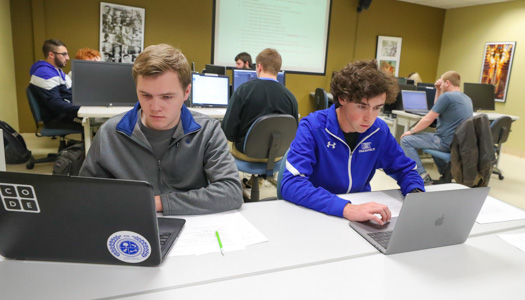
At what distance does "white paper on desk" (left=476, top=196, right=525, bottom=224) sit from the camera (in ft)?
4.20

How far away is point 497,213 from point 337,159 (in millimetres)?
639

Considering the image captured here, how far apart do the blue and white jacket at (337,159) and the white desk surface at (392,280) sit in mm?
469

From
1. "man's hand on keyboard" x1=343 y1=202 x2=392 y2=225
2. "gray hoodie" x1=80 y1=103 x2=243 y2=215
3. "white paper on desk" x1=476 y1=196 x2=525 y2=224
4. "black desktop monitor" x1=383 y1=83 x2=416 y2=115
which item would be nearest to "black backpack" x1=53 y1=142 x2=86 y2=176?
"gray hoodie" x1=80 y1=103 x2=243 y2=215

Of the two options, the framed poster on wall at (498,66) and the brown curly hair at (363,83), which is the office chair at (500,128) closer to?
the brown curly hair at (363,83)

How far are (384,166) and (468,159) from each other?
5.92ft

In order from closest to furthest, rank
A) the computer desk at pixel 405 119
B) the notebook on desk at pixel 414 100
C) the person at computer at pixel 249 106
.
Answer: the person at computer at pixel 249 106
the computer desk at pixel 405 119
the notebook on desk at pixel 414 100

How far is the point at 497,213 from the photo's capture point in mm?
1340

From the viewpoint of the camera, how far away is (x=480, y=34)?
6.58m

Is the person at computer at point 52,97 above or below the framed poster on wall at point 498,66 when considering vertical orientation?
below

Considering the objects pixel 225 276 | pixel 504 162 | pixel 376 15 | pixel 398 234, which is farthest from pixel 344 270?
pixel 376 15

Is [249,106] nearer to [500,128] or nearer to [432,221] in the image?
[432,221]

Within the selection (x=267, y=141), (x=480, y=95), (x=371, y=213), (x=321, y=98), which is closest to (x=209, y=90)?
(x=267, y=141)

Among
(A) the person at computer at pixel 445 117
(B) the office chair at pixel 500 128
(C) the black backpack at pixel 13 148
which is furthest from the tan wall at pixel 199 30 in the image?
(B) the office chair at pixel 500 128

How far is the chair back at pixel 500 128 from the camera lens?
11.3 ft
